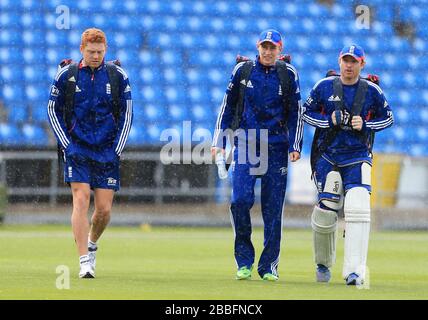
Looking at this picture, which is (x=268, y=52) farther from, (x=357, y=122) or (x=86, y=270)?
(x=86, y=270)

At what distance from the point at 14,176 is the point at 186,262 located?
30.8 feet

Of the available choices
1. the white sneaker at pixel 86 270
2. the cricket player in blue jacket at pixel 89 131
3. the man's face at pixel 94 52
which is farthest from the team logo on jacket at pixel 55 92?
the white sneaker at pixel 86 270

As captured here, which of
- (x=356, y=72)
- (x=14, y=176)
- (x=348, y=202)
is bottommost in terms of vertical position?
(x=14, y=176)

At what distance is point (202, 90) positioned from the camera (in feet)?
89.6

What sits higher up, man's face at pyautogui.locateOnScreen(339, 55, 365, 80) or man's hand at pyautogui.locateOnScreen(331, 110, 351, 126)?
man's face at pyautogui.locateOnScreen(339, 55, 365, 80)

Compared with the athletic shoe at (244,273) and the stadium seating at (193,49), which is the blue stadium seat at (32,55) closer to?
the stadium seating at (193,49)

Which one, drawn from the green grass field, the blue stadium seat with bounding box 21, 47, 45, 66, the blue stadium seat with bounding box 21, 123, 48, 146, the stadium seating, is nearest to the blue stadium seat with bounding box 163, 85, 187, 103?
the stadium seating

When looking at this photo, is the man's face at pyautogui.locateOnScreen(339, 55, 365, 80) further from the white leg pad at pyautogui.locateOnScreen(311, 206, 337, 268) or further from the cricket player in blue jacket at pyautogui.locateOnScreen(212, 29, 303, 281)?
the white leg pad at pyautogui.locateOnScreen(311, 206, 337, 268)

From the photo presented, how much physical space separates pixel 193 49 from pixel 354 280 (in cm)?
1748

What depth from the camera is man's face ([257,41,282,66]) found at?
11.8 m

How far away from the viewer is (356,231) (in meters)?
11.2

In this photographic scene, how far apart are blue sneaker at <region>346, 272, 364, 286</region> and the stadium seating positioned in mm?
14322
